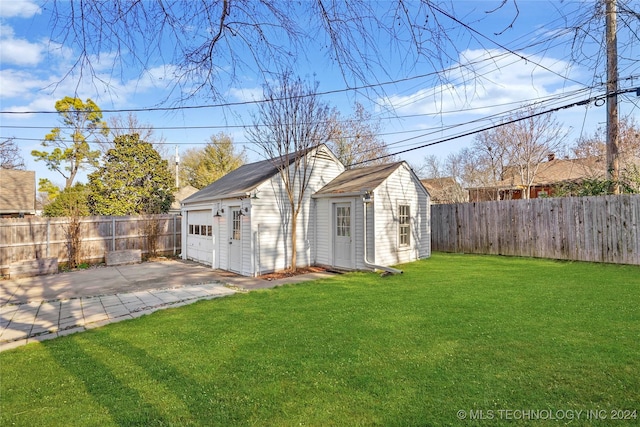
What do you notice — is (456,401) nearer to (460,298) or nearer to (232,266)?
(460,298)

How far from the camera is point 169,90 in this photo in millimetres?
2350

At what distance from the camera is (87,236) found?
11.8m

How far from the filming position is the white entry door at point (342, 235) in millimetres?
9727

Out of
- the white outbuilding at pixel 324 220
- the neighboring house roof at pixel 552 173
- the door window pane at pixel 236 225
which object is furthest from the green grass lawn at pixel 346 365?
the neighboring house roof at pixel 552 173

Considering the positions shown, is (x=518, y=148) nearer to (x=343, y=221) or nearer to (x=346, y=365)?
(x=343, y=221)

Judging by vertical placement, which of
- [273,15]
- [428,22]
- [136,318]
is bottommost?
[136,318]

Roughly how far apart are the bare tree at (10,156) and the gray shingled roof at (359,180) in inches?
805

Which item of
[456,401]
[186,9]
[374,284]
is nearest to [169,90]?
[186,9]

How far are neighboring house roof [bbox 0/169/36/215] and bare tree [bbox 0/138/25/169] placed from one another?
3772 mm

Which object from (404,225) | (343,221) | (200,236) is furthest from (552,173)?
(200,236)

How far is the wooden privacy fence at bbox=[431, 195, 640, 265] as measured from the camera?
28.5 feet

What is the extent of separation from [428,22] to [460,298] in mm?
4799

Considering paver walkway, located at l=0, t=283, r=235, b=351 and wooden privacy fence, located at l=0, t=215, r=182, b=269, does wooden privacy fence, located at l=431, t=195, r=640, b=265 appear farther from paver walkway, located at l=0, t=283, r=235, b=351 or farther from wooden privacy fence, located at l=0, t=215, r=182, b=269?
wooden privacy fence, located at l=0, t=215, r=182, b=269

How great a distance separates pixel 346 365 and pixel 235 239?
7286 millimetres
